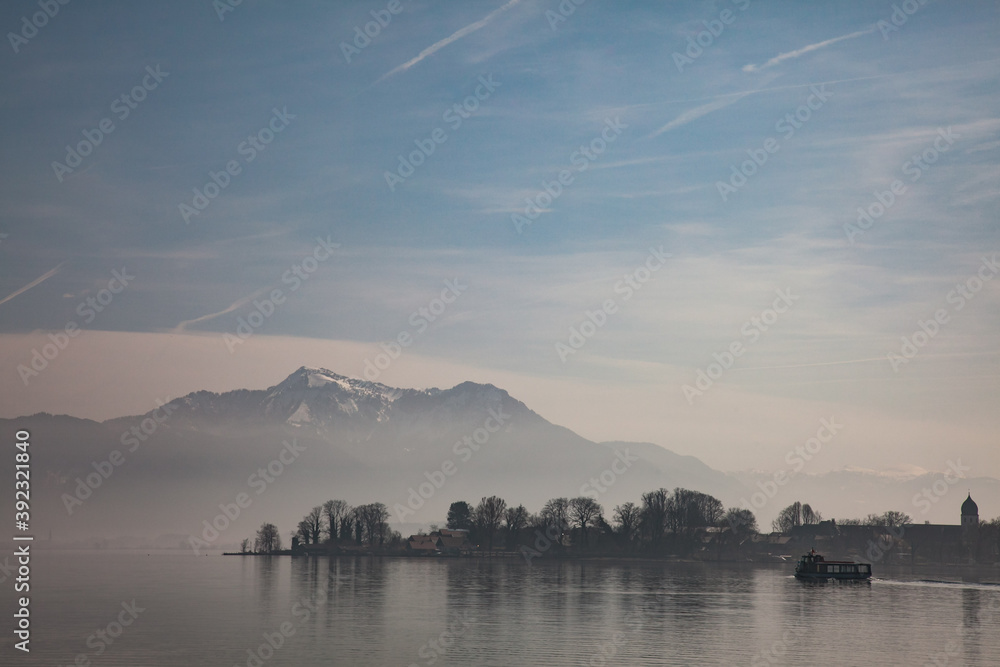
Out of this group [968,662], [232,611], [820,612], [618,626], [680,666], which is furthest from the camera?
[820,612]

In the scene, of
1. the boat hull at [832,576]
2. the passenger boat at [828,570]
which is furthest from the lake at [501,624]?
the passenger boat at [828,570]

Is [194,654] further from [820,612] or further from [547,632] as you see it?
[820,612]

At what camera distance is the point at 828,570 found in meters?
159

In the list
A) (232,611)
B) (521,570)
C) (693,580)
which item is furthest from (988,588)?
(232,611)

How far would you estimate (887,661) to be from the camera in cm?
6159

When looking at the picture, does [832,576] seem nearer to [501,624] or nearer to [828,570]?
[828,570]

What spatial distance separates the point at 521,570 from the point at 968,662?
366ft

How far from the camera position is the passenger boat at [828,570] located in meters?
155

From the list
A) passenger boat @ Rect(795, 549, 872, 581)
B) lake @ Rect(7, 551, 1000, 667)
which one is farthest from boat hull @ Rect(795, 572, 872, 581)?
lake @ Rect(7, 551, 1000, 667)

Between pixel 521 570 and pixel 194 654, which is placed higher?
pixel 194 654

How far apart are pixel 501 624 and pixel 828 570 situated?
10255cm

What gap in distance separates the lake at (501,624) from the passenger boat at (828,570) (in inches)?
1040

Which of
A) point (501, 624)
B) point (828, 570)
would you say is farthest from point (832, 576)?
point (501, 624)

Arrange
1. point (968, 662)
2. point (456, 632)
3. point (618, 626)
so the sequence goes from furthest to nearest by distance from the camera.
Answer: point (618, 626) → point (456, 632) → point (968, 662)
